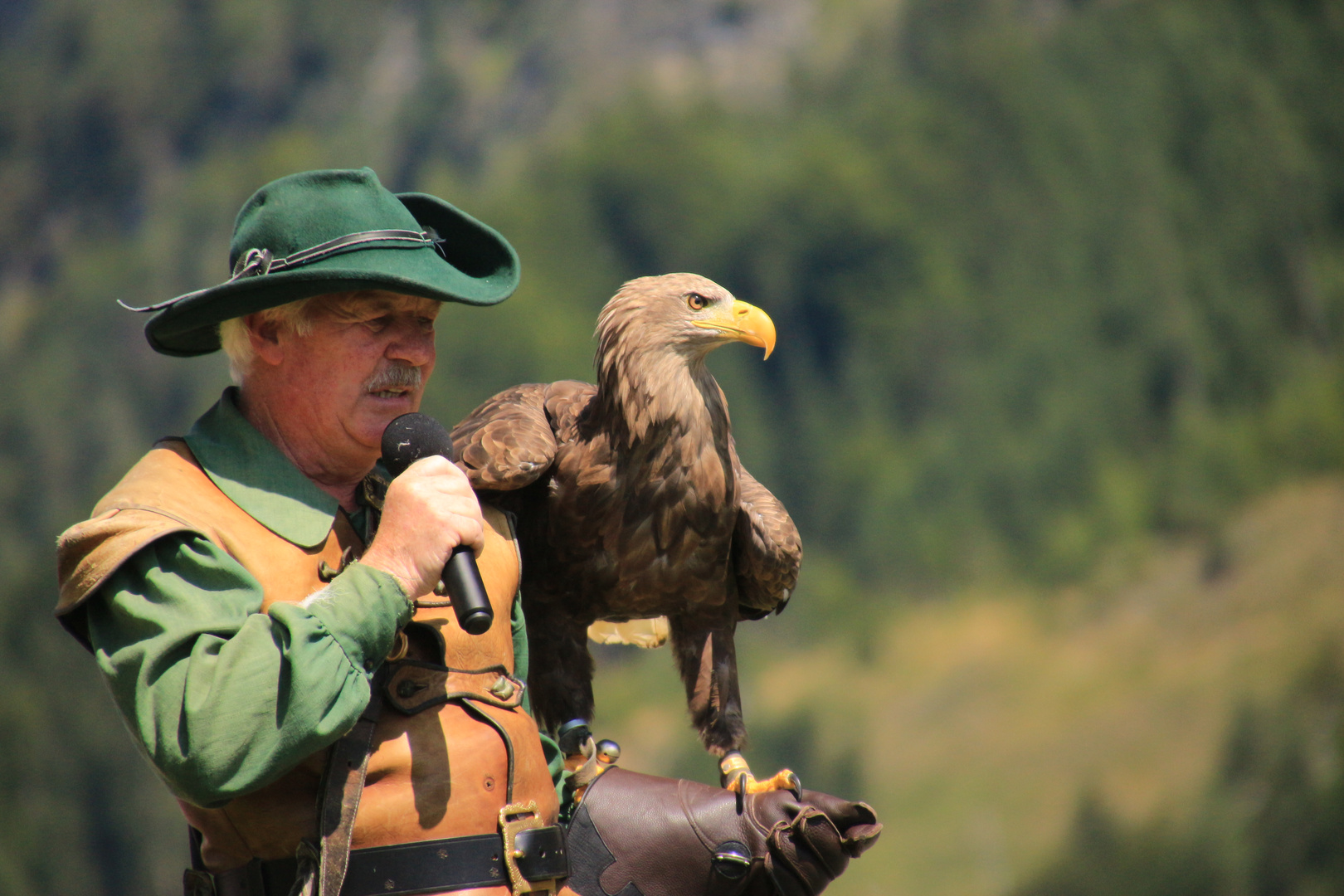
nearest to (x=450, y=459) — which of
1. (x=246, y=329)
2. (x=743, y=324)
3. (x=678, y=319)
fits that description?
(x=246, y=329)

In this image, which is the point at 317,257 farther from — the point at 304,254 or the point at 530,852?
the point at 530,852

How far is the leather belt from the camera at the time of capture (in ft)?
7.86

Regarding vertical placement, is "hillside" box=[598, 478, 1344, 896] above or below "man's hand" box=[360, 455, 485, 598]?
above

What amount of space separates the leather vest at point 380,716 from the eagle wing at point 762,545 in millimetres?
968

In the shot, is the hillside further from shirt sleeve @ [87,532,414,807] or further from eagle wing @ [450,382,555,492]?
shirt sleeve @ [87,532,414,807]

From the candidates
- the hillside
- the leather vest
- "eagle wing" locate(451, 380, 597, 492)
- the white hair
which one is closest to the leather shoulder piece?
the leather vest

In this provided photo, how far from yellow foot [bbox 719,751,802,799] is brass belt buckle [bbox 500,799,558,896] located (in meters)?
0.76

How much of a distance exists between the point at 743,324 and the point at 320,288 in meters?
1.45

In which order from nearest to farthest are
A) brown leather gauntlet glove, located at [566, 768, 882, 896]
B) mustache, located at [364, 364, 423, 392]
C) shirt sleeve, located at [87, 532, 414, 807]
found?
1. shirt sleeve, located at [87, 532, 414, 807]
2. mustache, located at [364, 364, 423, 392]
3. brown leather gauntlet glove, located at [566, 768, 882, 896]

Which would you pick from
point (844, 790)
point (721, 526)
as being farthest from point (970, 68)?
point (721, 526)

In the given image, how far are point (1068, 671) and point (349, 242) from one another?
105 ft

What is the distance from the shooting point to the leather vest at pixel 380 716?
91.4 inches

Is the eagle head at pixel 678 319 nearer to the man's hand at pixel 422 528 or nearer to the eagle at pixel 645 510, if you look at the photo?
the eagle at pixel 645 510

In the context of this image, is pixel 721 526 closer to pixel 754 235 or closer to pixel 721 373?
pixel 721 373
